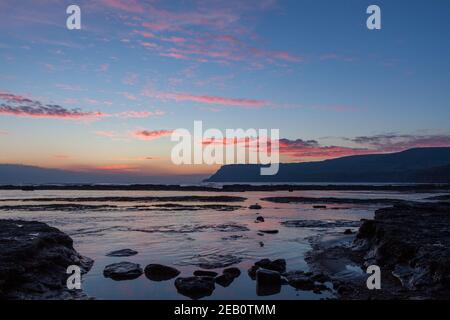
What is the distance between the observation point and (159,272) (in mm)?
Answer: 16438

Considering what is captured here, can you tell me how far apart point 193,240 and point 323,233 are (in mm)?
10548

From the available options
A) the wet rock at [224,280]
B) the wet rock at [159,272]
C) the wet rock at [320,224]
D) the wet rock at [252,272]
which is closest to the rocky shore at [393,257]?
the wet rock at [252,272]

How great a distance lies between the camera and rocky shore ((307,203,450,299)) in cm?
1341

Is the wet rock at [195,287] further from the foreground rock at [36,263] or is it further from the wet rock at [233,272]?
the foreground rock at [36,263]

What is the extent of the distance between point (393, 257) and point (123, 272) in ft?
41.4

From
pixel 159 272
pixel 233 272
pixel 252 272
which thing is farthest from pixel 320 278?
pixel 159 272

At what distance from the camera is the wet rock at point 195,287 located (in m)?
13.8

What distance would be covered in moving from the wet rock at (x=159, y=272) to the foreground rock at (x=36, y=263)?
310 cm

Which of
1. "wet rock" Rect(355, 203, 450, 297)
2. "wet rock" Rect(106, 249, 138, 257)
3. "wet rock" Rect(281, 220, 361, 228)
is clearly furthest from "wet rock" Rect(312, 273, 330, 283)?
"wet rock" Rect(281, 220, 361, 228)

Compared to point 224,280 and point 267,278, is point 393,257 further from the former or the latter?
point 224,280

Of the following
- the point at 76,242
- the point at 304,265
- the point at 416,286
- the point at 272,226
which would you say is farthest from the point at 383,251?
the point at 76,242

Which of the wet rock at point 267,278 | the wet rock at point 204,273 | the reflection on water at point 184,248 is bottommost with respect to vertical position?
the reflection on water at point 184,248
